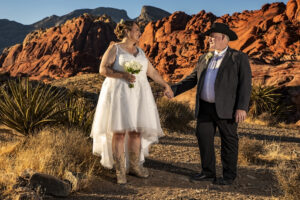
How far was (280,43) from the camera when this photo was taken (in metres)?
27.6

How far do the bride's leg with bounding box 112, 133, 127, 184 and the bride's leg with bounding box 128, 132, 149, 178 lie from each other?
0.23 metres

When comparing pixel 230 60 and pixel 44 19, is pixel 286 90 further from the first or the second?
pixel 44 19

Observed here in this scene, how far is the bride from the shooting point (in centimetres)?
372

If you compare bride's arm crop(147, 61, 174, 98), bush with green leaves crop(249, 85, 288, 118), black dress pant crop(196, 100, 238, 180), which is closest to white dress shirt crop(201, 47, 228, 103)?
black dress pant crop(196, 100, 238, 180)

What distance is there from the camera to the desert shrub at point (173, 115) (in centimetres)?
914

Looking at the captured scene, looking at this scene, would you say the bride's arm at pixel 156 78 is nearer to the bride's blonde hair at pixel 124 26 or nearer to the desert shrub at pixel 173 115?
the bride's blonde hair at pixel 124 26

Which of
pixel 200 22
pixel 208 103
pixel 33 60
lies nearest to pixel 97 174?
pixel 208 103

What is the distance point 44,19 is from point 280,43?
A: 544ft

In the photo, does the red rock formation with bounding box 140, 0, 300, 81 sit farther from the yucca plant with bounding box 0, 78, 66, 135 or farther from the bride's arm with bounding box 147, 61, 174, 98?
the yucca plant with bounding box 0, 78, 66, 135

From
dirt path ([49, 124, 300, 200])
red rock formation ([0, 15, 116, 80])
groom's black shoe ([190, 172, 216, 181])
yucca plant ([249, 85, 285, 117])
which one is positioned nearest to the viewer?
dirt path ([49, 124, 300, 200])

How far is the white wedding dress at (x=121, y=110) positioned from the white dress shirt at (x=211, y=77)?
789 millimetres

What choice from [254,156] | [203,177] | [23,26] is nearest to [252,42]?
[254,156]

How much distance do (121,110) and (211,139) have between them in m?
1.47

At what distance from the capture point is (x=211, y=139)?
13.9ft
